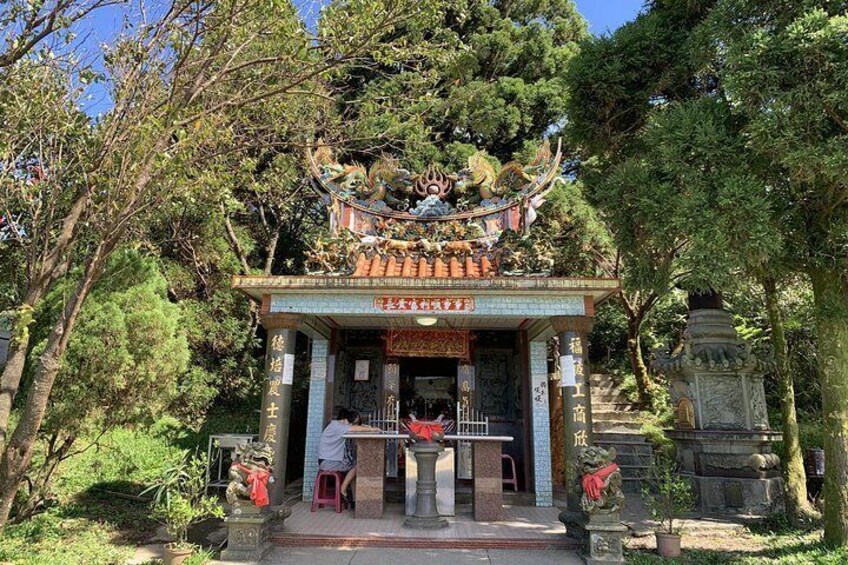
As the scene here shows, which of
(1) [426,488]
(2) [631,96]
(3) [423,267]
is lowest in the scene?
(1) [426,488]

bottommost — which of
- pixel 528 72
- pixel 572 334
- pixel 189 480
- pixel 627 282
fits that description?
pixel 189 480

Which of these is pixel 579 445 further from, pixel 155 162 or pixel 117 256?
pixel 117 256

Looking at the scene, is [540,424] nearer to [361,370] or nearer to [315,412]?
[361,370]

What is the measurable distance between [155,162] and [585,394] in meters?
5.35

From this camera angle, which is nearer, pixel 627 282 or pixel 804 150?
pixel 804 150

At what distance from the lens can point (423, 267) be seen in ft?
28.7

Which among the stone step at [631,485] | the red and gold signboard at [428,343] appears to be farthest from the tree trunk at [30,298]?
the stone step at [631,485]

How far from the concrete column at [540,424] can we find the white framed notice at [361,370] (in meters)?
2.97

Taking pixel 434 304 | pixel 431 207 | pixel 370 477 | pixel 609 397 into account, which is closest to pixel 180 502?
pixel 370 477

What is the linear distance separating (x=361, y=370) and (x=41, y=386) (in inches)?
227

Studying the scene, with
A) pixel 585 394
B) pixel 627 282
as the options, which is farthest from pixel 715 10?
pixel 585 394

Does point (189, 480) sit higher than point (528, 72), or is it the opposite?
point (528, 72)

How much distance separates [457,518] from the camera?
274 inches

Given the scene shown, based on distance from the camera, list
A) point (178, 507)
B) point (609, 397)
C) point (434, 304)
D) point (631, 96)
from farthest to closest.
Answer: point (609, 397) → point (631, 96) → point (434, 304) → point (178, 507)
